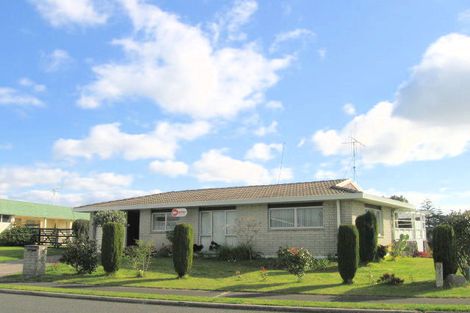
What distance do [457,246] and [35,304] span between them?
1202 centimetres

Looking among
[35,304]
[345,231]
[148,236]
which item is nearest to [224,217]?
[148,236]

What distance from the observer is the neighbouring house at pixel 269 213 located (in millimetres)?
22203

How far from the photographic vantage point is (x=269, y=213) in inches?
935

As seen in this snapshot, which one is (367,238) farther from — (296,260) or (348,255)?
(296,260)

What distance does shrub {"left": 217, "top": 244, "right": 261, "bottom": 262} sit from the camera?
23062mm

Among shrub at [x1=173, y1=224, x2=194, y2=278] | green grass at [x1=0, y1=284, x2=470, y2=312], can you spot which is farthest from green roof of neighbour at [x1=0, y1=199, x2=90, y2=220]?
shrub at [x1=173, y1=224, x2=194, y2=278]

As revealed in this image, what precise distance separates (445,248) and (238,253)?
33.9 feet

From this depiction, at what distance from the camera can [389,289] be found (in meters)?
14.5

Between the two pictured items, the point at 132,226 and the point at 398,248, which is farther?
the point at 132,226

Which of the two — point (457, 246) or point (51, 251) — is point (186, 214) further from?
point (457, 246)

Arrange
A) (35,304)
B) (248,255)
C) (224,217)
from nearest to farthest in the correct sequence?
(35,304) < (248,255) < (224,217)

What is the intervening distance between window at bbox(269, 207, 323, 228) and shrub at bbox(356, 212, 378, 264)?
185 centimetres

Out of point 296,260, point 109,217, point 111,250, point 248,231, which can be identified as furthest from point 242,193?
point 296,260

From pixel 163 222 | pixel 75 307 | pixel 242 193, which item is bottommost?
pixel 75 307
